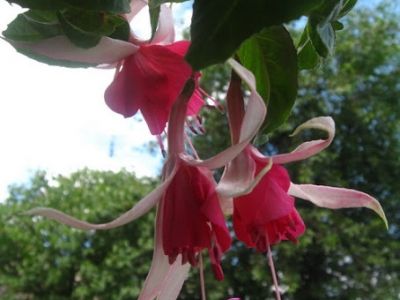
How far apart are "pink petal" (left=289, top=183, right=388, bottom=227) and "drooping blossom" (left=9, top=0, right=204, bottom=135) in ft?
0.22

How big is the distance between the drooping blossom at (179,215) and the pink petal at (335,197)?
0.14ft

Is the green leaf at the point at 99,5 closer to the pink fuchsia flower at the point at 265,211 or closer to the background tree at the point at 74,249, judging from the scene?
the pink fuchsia flower at the point at 265,211

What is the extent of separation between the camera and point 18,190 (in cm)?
481

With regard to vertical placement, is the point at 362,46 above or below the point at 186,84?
below

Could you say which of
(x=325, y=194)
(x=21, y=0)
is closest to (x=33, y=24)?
(x=21, y=0)

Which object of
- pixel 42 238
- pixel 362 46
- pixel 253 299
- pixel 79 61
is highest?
pixel 79 61

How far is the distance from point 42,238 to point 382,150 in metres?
2.54

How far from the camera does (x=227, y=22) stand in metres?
0.21

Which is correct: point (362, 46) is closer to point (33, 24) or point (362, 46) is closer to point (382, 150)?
point (382, 150)

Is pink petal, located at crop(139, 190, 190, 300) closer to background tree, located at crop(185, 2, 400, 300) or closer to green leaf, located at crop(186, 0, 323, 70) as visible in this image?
green leaf, located at crop(186, 0, 323, 70)

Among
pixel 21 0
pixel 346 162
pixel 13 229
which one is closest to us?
pixel 21 0

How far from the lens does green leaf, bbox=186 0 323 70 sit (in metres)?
0.20

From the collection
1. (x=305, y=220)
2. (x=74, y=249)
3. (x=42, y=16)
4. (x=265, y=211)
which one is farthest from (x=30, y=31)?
(x=74, y=249)

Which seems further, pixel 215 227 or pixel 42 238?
pixel 42 238
